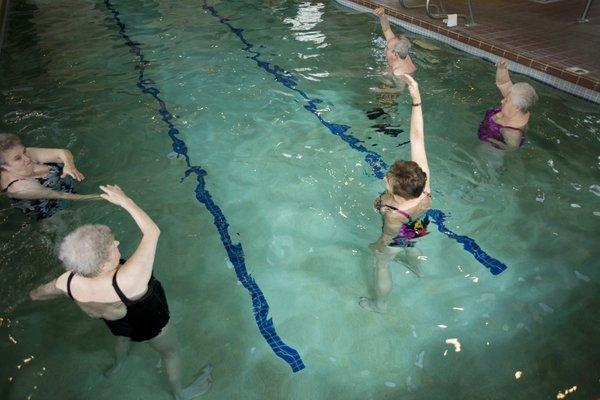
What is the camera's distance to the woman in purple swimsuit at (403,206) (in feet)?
8.67

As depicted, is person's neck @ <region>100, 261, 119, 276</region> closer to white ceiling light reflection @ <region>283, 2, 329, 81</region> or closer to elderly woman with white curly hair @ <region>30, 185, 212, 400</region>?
elderly woman with white curly hair @ <region>30, 185, 212, 400</region>

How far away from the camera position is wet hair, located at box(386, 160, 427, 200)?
261 cm

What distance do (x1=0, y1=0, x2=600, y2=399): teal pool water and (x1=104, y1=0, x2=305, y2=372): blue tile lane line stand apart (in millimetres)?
64

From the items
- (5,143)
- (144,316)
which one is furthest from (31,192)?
(144,316)

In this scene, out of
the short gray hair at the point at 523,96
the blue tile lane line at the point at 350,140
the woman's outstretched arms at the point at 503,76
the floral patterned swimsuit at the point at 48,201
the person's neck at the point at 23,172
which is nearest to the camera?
the person's neck at the point at 23,172

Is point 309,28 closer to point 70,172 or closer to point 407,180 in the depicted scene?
point 70,172

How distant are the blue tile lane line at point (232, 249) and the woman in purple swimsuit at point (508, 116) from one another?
126 inches

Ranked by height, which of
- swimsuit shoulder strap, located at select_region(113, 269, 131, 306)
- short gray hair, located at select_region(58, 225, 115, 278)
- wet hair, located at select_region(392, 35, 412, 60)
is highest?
wet hair, located at select_region(392, 35, 412, 60)

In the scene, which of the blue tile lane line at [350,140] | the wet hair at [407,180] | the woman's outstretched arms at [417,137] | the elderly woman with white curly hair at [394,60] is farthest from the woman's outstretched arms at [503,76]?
the wet hair at [407,180]

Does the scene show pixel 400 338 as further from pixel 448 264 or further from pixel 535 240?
pixel 535 240

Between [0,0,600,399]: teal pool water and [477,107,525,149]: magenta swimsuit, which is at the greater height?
[477,107,525,149]: magenta swimsuit

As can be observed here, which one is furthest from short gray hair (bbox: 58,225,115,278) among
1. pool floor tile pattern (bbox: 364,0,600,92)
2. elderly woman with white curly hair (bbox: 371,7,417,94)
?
pool floor tile pattern (bbox: 364,0,600,92)

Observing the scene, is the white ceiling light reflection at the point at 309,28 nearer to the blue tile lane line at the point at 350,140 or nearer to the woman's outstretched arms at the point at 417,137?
the blue tile lane line at the point at 350,140

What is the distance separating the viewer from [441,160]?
4730 millimetres
